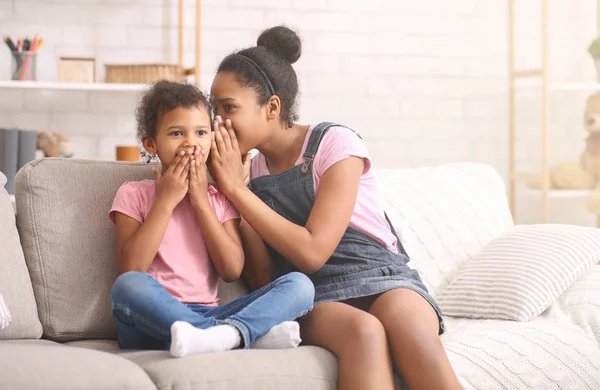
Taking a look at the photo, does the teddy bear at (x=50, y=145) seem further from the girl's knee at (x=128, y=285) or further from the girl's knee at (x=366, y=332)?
the girl's knee at (x=366, y=332)

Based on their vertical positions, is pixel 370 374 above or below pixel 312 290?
below

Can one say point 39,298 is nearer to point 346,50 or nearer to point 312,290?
point 312,290

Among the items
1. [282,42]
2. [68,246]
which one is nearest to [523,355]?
[282,42]

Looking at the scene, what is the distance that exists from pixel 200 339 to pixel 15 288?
1.70 feet

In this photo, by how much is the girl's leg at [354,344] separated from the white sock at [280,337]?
0.32ft

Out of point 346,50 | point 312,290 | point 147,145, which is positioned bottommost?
point 312,290

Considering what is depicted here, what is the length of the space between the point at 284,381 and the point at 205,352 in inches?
6.3

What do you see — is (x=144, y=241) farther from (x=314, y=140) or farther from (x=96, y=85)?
(x=96, y=85)

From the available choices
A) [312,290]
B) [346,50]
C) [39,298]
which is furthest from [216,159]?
[346,50]

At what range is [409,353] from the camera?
1.79 m

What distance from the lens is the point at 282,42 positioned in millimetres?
2199

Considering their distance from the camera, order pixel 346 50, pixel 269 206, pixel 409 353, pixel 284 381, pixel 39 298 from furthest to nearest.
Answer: pixel 346 50, pixel 269 206, pixel 39 298, pixel 409 353, pixel 284 381

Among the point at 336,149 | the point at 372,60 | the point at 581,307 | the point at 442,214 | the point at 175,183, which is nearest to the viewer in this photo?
the point at 175,183

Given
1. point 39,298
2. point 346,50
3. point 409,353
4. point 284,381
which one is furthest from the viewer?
point 346,50
